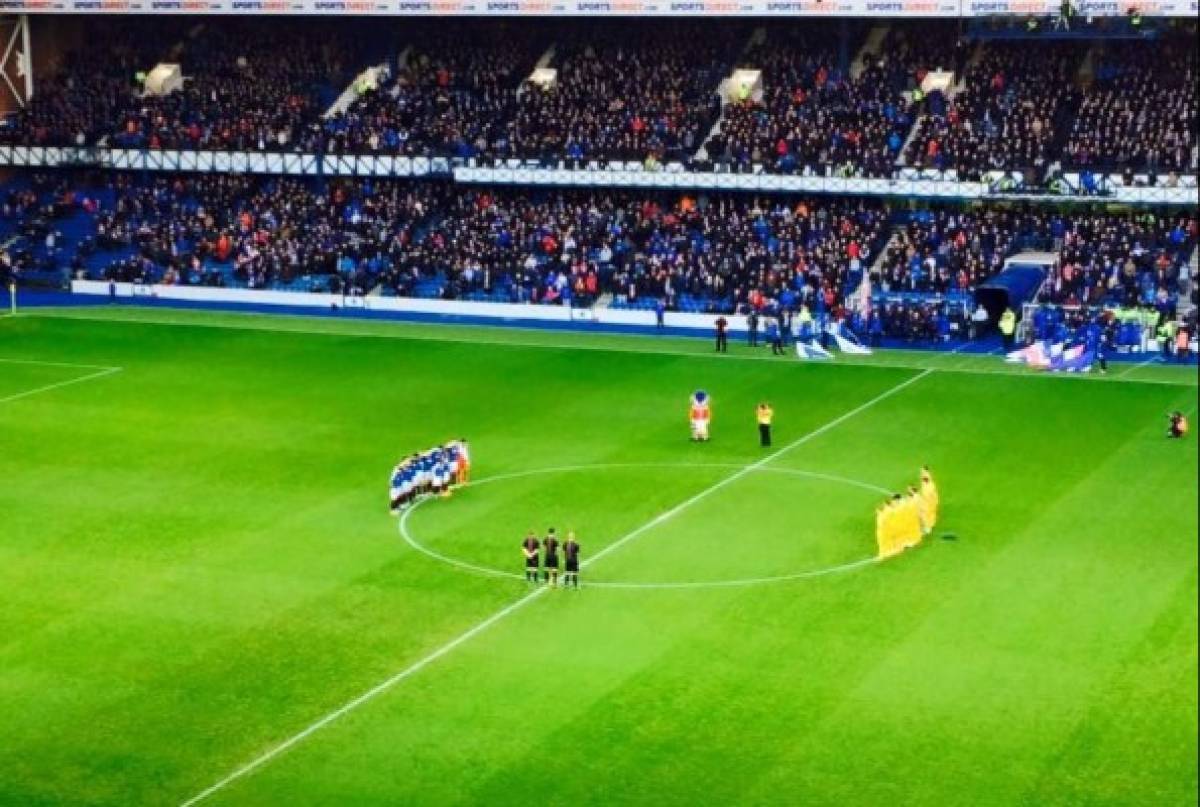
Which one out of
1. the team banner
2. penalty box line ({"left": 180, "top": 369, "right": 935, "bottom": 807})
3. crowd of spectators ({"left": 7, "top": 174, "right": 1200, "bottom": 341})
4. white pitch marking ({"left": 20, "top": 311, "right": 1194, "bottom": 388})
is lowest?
penalty box line ({"left": 180, "top": 369, "right": 935, "bottom": 807})

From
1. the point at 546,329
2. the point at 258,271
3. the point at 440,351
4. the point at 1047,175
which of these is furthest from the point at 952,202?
the point at 258,271

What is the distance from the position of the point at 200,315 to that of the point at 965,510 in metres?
33.7

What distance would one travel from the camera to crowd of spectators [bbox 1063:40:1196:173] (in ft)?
192

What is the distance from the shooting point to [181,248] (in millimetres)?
69000

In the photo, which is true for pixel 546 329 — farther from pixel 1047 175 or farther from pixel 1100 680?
pixel 1100 680

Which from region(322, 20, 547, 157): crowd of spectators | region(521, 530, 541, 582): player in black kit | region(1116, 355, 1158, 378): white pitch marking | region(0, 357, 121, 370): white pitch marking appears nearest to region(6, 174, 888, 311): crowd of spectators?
region(322, 20, 547, 157): crowd of spectators

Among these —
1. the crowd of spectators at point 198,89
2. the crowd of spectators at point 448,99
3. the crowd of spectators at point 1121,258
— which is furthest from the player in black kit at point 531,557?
the crowd of spectators at point 198,89

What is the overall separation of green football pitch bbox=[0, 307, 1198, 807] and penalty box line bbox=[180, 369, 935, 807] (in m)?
0.08

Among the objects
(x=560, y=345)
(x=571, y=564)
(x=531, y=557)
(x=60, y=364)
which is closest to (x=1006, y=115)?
(x=560, y=345)

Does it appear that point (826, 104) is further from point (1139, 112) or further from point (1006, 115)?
point (1139, 112)

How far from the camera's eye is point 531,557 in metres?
31.8

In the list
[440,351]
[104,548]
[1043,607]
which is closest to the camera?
[1043,607]

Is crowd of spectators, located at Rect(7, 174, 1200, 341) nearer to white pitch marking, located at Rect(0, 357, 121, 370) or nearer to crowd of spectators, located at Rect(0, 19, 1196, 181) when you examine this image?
crowd of spectators, located at Rect(0, 19, 1196, 181)

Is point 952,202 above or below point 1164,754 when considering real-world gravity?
above
